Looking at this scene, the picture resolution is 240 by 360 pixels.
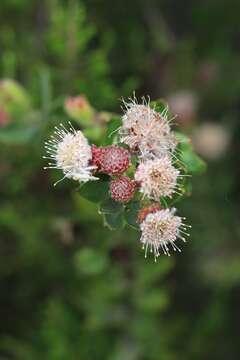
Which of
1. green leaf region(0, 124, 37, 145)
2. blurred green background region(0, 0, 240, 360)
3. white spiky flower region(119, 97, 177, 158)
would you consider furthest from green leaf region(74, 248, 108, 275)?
white spiky flower region(119, 97, 177, 158)

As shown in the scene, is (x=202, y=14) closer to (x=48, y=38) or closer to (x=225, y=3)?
(x=225, y=3)

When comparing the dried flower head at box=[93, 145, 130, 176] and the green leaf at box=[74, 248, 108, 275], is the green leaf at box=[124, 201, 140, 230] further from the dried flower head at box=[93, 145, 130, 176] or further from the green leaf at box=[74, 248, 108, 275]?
the green leaf at box=[74, 248, 108, 275]

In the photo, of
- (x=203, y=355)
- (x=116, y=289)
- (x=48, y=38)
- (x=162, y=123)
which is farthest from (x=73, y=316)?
(x=162, y=123)

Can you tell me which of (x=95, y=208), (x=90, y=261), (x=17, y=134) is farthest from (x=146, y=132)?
(x=90, y=261)

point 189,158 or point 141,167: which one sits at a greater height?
point 189,158

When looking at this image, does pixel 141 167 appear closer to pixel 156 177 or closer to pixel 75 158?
pixel 156 177

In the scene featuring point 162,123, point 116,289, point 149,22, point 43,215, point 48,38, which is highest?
point 149,22
